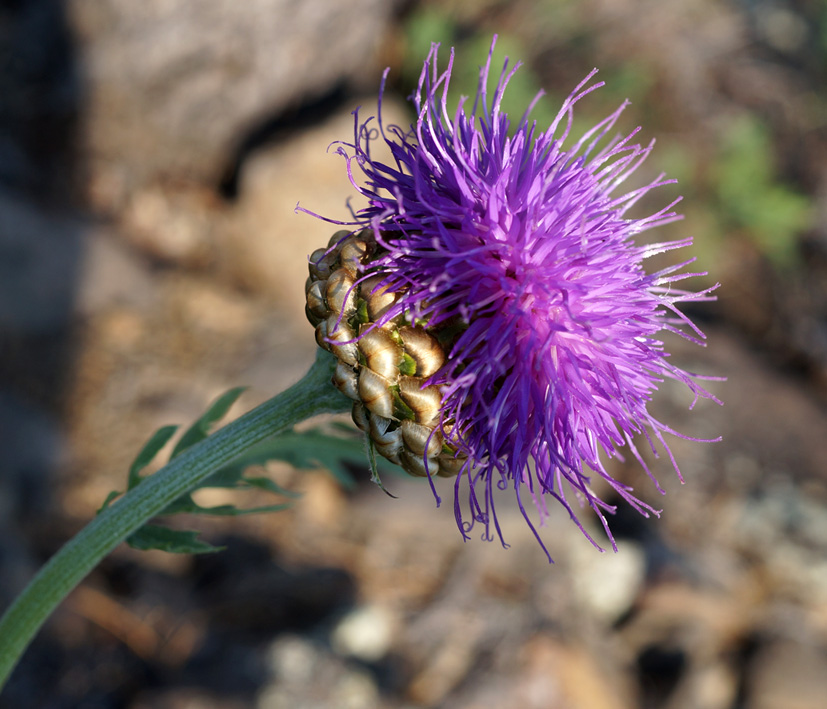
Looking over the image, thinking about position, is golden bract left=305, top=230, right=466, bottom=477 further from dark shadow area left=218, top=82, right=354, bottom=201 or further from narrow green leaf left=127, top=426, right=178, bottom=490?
dark shadow area left=218, top=82, right=354, bottom=201

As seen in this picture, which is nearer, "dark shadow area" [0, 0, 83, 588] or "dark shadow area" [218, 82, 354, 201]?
"dark shadow area" [0, 0, 83, 588]

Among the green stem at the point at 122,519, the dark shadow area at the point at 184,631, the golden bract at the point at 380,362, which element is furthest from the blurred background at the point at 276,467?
the golden bract at the point at 380,362

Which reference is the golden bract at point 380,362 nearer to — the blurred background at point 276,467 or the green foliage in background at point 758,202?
the blurred background at point 276,467

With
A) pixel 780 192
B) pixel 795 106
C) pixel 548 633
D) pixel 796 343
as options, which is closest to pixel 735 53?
pixel 795 106

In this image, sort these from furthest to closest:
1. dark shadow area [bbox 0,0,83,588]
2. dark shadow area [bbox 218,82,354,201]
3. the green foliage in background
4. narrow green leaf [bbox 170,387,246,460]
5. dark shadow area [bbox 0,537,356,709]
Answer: the green foliage in background < dark shadow area [bbox 218,82,354,201] < dark shadow area [bbox 0,0,83,588] < dark shadow area [bbox 0,537,356,709] < narrow green leaf [bbox 170,387,246,460]

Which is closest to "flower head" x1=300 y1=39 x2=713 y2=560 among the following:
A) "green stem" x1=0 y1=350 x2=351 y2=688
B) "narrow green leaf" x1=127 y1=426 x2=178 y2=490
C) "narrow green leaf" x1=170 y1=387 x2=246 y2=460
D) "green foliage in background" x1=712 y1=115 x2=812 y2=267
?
"green stem" x1=0 y1=350 x2=351 y2=688

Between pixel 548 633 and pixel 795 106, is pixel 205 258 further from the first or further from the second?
pixel 795 106

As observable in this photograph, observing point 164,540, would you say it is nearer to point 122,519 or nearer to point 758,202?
point 122,519
